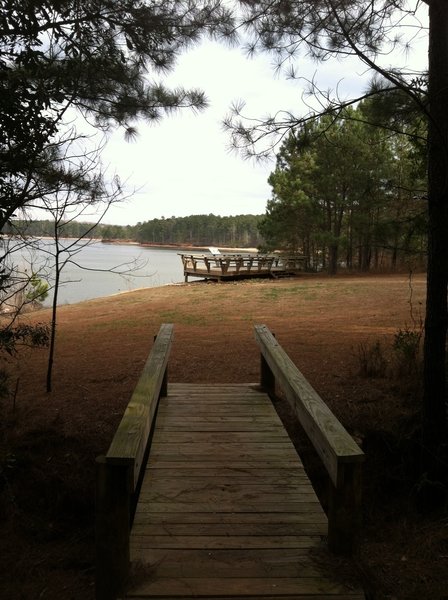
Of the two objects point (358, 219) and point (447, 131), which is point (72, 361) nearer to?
point (447, 131)

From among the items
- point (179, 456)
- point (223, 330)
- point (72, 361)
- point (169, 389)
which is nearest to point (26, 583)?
point (179, 456)

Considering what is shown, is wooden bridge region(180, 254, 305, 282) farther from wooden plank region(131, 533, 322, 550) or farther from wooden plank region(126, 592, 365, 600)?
wooden plank region(126, 592, 365, 600)

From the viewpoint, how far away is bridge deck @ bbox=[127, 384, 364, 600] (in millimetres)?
2387

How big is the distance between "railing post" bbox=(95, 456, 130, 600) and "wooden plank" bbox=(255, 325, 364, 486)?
1.03 meters

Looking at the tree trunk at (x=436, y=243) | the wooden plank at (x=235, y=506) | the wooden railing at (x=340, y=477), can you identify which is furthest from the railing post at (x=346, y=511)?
the tree trunk at (x=436, y=243)

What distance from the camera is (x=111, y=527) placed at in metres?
2.36

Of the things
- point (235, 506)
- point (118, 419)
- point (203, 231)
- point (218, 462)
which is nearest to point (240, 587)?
point (235, 506)

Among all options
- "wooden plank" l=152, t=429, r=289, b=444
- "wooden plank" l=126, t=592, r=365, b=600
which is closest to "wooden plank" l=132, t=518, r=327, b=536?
"wooden plank" l=126, t=592, r=365, b=600

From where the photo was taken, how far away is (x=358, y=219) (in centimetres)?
2727

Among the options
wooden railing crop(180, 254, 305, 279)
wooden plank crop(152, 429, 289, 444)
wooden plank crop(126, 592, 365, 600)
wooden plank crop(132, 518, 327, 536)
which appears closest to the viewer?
wooden plank crop(126, 592, 365, 600)

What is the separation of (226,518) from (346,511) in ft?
2.70

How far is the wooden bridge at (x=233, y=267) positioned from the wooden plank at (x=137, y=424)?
2207 centimetres

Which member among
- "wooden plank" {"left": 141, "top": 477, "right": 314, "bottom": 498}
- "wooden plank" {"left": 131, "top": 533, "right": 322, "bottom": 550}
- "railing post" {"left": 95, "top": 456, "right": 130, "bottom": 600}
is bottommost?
"wooden plank" {"left": 141, "top": 477, "right": 314, "bottom": 498}

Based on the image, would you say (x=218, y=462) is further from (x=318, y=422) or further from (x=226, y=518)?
(x=318, y=422)
